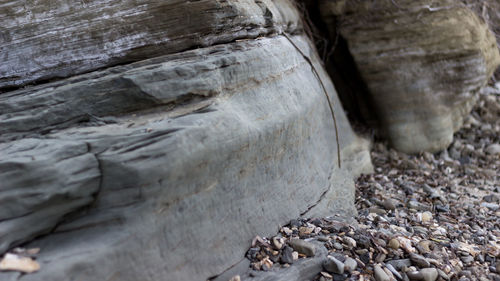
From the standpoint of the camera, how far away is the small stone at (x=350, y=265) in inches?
83.2

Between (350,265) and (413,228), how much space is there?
838 mm

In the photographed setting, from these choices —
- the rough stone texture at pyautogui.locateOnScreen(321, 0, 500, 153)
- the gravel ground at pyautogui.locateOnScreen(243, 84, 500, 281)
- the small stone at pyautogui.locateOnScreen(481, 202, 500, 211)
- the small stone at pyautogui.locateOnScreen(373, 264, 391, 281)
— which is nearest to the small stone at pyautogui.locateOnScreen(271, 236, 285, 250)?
the gravel ground at pyautogui.locateOnScreen(243, 84, 500, 281)

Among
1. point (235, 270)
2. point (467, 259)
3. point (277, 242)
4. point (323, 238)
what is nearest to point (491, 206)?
point (467, 259)

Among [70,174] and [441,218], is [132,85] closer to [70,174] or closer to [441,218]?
[70,174]

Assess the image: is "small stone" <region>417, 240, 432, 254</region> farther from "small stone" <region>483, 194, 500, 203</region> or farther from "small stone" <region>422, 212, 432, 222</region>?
"small stone" <region>483, 194, 500, 203</region>

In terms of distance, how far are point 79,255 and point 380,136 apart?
11.8ft

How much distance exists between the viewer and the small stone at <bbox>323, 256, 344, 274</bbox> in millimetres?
2085

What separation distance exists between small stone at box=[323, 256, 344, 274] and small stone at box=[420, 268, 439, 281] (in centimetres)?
41

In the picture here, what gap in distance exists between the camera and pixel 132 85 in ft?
6.88

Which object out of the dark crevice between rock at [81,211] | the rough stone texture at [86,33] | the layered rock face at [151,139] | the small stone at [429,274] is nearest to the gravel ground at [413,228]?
the small stone at [429,274]

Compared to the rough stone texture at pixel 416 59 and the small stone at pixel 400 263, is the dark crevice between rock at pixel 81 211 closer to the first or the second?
the small stone at pixel 400 263

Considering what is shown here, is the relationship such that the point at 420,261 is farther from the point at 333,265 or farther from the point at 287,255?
the point at 287,255

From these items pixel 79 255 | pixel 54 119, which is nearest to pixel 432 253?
pixel 79 255

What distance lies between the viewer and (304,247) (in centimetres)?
216
